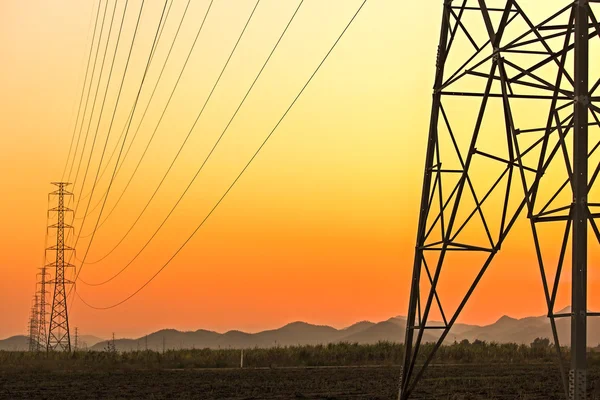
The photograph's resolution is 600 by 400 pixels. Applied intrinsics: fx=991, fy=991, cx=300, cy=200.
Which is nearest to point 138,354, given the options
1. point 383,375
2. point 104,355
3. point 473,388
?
point 104,355

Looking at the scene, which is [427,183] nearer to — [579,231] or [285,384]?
[579,231]

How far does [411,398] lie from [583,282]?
12421 mm

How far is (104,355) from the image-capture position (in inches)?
2104

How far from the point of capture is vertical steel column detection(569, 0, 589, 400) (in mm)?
16547

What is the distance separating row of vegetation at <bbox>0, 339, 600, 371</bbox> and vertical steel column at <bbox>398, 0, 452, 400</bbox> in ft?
84.5

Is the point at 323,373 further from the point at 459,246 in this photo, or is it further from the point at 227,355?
the point at 459,246

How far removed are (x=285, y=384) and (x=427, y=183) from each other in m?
13.3

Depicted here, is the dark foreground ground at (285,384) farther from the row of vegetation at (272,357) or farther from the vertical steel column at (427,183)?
the row of vegetation at (272,357)

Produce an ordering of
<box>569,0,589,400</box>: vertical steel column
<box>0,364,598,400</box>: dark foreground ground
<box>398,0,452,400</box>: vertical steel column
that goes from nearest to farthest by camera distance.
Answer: <box>569,0,589,400</box>: vertical steel column, <box>398,0,452,400</box>: vertical steel column, <box>0,364,598,400</box>: dark foreground ground

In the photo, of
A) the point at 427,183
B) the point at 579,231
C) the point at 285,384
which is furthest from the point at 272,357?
the point at 579,231

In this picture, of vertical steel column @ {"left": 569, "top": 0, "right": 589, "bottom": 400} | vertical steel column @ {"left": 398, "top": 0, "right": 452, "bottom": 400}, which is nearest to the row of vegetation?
vertical steel column @ {"left": 398, "top": 0, "right": 452, "bottom": 400}

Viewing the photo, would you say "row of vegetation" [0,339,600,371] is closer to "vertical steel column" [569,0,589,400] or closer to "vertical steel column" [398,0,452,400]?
"vertical steel column" [398,0,452,400]

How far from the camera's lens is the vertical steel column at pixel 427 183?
78.4ft

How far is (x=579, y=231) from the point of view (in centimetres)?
1650
